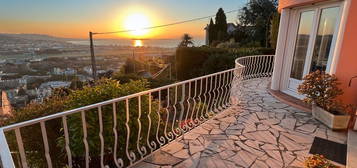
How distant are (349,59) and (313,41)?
1169 mm

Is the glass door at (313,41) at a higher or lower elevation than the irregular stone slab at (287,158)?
higher

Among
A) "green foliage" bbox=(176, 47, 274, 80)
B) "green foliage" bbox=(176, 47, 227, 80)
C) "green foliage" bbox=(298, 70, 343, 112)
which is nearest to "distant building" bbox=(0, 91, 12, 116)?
"green foliage" bbox=(298, 70, 343, 112)

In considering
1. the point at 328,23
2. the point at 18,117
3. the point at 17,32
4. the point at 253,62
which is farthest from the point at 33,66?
the point at 328,23

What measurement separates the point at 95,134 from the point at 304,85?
365cm

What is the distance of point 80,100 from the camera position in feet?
7.59

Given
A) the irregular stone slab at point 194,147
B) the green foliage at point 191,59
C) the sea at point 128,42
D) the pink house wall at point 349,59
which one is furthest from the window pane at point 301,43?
the sea at point 128,42

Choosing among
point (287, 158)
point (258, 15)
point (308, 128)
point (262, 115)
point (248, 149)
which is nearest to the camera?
point (287, 158)

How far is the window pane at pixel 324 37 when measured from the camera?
3513 millimetres

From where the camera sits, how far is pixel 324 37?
3723 mm

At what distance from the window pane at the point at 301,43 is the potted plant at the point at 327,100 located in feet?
4.07

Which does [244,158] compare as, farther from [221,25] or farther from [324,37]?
[221,25]

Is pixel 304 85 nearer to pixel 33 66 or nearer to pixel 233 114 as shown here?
pixel 233 114

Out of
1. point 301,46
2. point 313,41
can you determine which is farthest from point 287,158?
Answer: point 301,46

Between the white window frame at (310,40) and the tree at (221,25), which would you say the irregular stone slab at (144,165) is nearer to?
the white window frame at (310,40)
